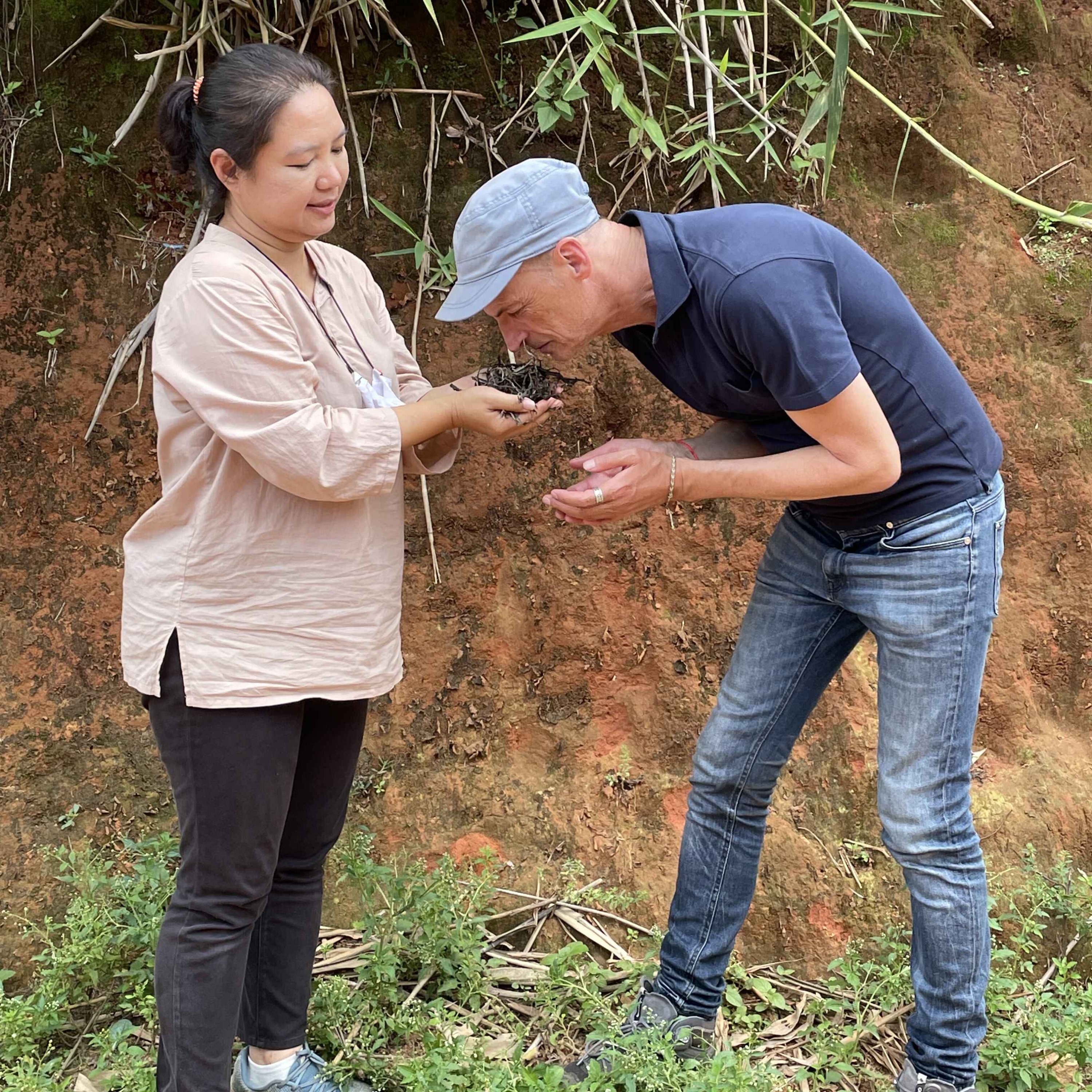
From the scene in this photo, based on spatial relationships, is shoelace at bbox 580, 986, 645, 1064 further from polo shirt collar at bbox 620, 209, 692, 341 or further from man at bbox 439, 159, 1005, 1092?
polo shirt collar at bbox 620, 209, 692, 341

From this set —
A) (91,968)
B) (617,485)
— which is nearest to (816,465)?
(617,485)

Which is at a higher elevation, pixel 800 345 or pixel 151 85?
pixel 800 345

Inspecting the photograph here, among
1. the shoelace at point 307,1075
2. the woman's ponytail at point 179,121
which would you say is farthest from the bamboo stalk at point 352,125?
the shoelace at point 307,1075

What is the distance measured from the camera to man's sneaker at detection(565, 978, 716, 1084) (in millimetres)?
2385

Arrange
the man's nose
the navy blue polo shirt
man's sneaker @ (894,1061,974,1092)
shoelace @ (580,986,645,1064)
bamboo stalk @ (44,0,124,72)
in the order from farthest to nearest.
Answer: bamboo stalk @ (44,0,124,72) < shoelace @ (580,986,645,1064) < man's sneaker @ (894,1061,974,1092) < the man's nose < the navy blue polo shirt

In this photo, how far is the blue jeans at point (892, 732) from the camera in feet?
6.79

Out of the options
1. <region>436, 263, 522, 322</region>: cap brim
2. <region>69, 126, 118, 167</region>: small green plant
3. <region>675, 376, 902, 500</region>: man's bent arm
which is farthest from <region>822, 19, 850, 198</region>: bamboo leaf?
<region>69, 126, 118, 167</region>: small green plant

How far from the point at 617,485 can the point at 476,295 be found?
0.43 metres

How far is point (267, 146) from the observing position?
1903 millimetres

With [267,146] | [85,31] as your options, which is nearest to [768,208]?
[267,146]

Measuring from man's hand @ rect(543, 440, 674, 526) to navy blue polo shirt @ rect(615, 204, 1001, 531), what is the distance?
18cm

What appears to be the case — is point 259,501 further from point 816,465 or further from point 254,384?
point 816,465

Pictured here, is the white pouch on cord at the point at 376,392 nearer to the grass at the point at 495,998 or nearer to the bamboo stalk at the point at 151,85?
the bamboo stalk at the point at 151,85

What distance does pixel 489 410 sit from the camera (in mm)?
2076
